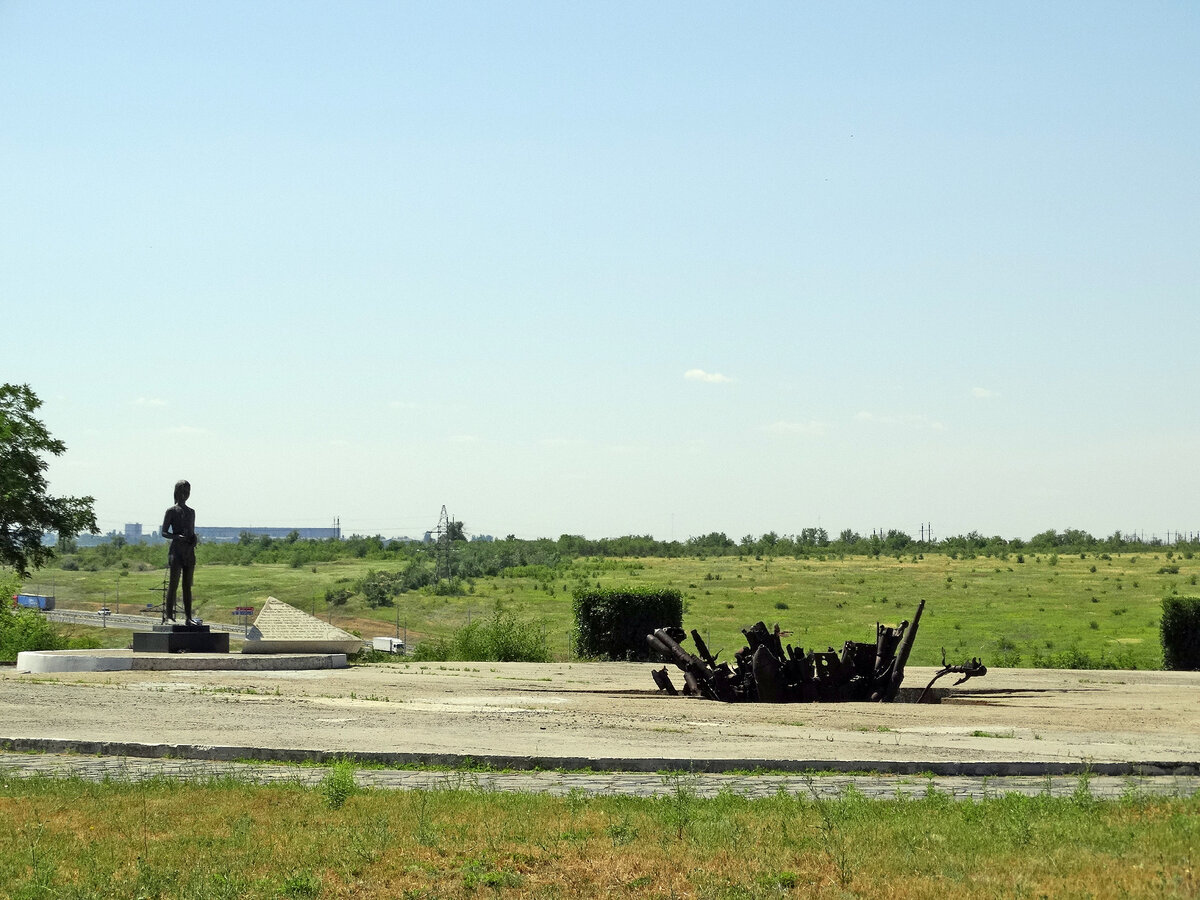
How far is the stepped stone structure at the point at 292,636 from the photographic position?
2831 cm

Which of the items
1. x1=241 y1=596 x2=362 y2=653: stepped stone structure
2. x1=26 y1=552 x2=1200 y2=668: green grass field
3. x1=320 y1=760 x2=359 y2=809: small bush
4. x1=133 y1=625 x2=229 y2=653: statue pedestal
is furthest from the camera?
x1=26 y1=552 x2=1200 y2=668: green grass field

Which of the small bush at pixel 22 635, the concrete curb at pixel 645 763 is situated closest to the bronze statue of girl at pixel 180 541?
the small bush at pixel 22 635

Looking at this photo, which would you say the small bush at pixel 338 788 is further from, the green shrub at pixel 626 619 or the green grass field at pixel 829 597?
the green grass field at pixel 829 597

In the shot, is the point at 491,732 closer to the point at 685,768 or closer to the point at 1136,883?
the point at 685,768

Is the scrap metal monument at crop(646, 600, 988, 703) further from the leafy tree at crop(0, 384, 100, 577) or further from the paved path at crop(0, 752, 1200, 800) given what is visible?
the leafy tree at crop(0, 384, 100, 577)

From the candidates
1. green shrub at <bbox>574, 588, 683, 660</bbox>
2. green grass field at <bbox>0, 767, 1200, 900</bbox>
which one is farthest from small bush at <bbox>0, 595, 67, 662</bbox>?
green grass field at <bbox>0, 767, 1200, 900</bbox>

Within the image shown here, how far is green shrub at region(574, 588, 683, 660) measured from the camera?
3022 centimetres

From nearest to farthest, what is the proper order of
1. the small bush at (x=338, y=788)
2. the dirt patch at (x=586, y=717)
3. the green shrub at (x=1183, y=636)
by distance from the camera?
the small bush at (x=338, y=788) → the dirt patch at (x=586, y=717) → the green shrub at (x=1183, y=636)

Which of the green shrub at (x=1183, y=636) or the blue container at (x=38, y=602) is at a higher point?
the green shrub at (x=1183, y=636)

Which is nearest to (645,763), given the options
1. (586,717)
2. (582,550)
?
(586,717)

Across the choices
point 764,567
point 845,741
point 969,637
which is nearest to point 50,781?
point 845,741

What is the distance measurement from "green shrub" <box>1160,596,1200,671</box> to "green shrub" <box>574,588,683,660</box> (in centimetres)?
1080

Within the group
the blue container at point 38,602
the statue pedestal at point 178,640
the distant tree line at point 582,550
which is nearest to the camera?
the statue pedestal at point 178,640

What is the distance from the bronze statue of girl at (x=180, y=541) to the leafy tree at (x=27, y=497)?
688 cm
